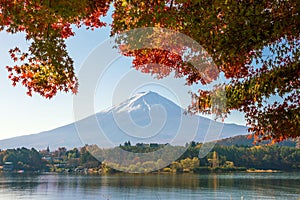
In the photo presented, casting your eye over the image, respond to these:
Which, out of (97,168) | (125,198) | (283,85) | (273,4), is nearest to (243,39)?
(273,4)

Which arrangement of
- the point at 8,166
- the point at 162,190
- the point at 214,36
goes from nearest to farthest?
1. the point at 214,36
2. the point at 162,190
3. the point at 8,166

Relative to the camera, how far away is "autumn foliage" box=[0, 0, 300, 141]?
21.5 ft

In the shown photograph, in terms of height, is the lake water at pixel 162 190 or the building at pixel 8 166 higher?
the building at pixel 8 166

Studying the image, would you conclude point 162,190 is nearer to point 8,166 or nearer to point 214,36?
point 214,36

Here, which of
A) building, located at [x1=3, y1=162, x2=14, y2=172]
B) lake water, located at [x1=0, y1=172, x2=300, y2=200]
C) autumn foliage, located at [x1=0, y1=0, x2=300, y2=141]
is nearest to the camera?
autumn foliage, located at [x1=0, y1=0, x2=300, y2=141]

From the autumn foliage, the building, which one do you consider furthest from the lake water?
the building

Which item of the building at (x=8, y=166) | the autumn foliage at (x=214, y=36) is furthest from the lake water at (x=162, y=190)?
the building at (x=8, y=166)

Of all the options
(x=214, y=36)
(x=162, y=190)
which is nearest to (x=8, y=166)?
(x=162, y=190)

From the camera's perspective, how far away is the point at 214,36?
6.93 meters

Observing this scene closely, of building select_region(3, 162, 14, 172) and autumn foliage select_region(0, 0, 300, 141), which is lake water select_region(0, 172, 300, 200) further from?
building select_region(3, 162, 14, 172)

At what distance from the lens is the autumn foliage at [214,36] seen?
21.5ft

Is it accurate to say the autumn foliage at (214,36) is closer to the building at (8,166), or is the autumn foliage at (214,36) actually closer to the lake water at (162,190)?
the lake water at (162,190)

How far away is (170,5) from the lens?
730 cm

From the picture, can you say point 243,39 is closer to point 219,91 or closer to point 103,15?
point 219,91
